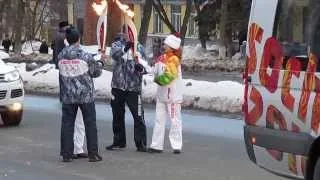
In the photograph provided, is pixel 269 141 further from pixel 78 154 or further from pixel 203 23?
pixel 203 23

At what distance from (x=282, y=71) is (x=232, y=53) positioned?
31916 millimetres

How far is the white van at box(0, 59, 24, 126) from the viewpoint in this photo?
13.4 meters

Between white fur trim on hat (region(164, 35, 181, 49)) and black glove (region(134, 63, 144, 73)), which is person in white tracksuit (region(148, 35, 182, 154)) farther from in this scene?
black glove (region(134, 63, 144, 73))

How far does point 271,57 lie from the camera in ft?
22.1

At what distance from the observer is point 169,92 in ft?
34.4

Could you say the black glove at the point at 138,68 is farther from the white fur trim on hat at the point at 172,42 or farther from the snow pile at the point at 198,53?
the snow pile at the point at 198,53

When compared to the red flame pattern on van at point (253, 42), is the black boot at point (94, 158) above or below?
below

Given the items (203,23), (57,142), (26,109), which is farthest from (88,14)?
(57,142)

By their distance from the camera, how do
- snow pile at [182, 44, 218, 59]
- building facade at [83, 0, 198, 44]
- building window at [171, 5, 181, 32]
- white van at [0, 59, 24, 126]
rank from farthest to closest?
building window at [171, 5, 181, 32]
building facade at [83, 0, 198, 44]
snow pile at [182, 44, 218, 59]
white van at [0, 59, 24, 126]

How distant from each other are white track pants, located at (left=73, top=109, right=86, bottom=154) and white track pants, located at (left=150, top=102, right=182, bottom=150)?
1.00 meters

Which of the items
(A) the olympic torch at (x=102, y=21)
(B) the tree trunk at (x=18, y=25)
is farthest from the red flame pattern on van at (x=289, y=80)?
(B) the tree trunk at (x=18, y=25)

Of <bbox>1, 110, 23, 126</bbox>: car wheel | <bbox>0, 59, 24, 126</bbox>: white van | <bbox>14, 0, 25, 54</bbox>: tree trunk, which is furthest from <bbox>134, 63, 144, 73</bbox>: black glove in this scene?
<bbox>14, 0, 25, 54</bbox>: tree trunk

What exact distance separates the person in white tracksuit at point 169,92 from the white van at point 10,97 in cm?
372

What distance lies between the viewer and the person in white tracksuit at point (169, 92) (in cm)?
1035
